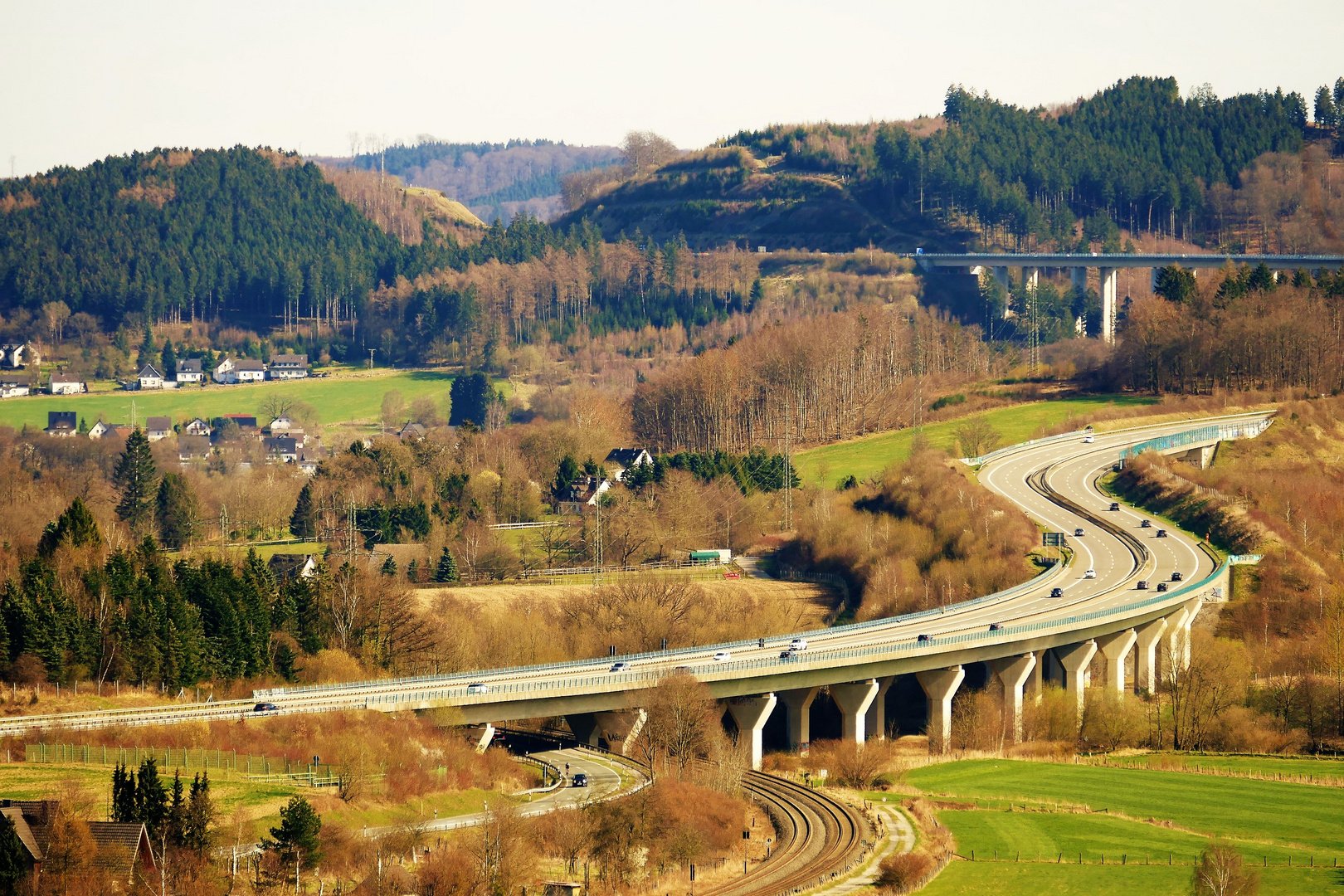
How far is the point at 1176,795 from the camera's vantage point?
67.4m

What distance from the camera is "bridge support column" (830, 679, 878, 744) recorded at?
78.8 m

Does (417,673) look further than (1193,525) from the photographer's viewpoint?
No

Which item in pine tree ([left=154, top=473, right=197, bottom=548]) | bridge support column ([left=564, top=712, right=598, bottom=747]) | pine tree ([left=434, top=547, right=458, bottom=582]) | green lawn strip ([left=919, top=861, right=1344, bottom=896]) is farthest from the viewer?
pine tree ([left=154, top=473, right=197, bottom=548])

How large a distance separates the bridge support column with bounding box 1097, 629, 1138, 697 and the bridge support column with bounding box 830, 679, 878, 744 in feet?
52.3

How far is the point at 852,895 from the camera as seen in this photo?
5325 centimetres

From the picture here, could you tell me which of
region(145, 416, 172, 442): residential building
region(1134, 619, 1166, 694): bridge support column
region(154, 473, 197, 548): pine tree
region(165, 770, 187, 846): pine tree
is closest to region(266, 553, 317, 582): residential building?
region(154, 473, 197, 548): pine tree

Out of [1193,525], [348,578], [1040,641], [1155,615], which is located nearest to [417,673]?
[348,578]

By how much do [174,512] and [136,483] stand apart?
6750mm

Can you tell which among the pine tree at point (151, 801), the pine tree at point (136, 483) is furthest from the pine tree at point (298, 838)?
the pine tree at point (136, 483)

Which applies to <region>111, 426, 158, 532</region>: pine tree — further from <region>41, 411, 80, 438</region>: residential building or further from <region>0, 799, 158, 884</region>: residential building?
<region>0, 799, 158, 884</region>: residential building

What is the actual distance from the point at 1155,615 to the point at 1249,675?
5.47 meters

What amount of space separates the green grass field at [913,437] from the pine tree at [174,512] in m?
47.6

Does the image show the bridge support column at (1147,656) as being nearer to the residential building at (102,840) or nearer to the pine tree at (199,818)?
the pine tree at (199,818)

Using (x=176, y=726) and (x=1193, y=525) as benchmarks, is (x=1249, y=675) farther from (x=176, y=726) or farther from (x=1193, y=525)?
(x=176, y=726)
